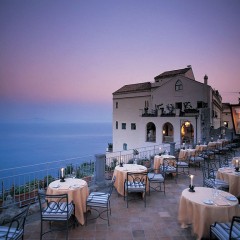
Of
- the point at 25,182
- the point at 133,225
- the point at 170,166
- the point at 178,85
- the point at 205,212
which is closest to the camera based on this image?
the point at 205,212

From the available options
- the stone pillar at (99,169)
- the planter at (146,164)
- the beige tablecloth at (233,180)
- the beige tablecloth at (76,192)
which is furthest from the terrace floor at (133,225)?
the planter at (146,164)

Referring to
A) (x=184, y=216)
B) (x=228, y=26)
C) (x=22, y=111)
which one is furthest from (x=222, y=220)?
(x=22, y=111)

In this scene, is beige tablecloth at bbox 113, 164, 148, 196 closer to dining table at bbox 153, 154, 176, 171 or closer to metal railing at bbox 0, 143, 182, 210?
metal railing at bbox 0, 143, 182, 210

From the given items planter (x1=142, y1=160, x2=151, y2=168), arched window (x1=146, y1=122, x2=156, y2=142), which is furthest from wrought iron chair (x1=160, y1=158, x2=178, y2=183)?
arched window (x1=146, y1=122, x2=156, y2=142)

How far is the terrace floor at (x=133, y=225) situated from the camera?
398cm

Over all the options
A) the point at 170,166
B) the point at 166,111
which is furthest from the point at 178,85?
the point at 170,166

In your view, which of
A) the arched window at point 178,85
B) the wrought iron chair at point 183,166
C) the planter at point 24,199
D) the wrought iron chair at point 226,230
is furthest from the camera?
the arched window at point 178,85

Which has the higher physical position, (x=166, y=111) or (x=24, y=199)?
(x=166, y=111)

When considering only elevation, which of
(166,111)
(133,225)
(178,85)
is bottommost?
(133,225)

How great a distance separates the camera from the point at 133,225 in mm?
4426

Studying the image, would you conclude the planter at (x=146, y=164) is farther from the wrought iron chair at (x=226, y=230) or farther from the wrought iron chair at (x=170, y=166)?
the wrought iron chair at (x=226, y=230)

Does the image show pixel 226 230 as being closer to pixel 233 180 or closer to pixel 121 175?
pixel 233 180

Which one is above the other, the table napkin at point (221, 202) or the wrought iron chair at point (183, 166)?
the table napkin at point (221, 202)

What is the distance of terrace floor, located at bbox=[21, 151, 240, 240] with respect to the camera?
3.98 m
